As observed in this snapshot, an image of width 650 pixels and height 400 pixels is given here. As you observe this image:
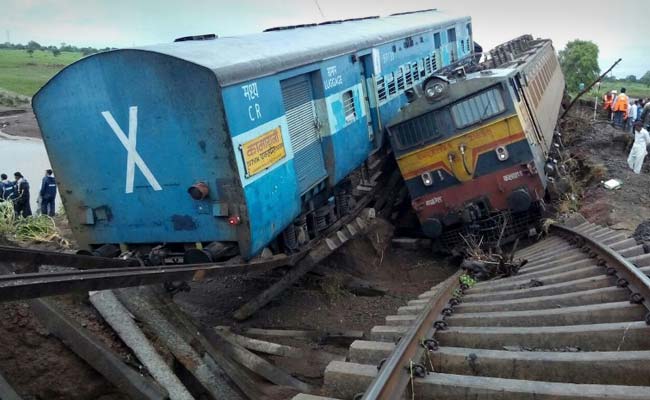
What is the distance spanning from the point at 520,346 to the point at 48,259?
3676mm

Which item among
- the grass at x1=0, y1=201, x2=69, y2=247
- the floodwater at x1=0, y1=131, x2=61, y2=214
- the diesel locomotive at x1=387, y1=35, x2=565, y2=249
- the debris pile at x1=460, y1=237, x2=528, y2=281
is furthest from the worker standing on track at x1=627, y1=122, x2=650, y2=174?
the floodwater at x1=0, y1=131, x2=61, y2=214

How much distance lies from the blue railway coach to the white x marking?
1 centimetres

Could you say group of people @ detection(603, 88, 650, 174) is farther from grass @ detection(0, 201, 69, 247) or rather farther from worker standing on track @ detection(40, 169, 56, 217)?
worker standing on track @ detection(40, 169, 56, 217)

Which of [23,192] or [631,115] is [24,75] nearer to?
[23,192]

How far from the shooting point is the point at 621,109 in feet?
58.3

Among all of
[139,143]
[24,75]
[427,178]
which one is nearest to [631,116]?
[427,178]

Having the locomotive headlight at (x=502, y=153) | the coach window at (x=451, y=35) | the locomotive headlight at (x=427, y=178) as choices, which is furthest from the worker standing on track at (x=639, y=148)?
the coach window at (x=451, y=35)

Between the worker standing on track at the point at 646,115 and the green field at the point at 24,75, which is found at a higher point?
the green field at the point at 24,75

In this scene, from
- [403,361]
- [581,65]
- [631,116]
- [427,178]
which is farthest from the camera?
[581,65]

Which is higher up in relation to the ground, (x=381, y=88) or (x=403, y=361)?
(x=381, y=88)

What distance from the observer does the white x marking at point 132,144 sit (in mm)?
5819

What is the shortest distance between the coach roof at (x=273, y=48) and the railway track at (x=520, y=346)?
3059mm

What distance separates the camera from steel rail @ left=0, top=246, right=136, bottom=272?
13.3ft

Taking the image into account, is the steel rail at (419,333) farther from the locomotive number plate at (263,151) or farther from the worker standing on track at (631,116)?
the worker standing on track at (631,116)
